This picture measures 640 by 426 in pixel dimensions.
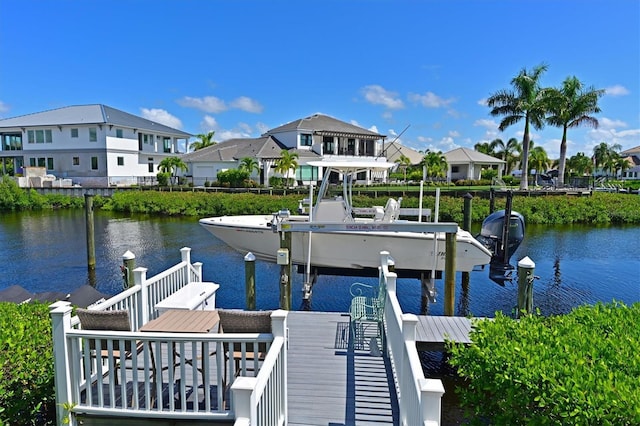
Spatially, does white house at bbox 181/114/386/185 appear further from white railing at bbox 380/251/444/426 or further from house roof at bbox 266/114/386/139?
white railing at bbox 380/251/444/426

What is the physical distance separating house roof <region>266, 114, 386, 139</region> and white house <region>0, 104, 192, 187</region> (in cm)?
1482

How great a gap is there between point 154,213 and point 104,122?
50.7 ft

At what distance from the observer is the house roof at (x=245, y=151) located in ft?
145

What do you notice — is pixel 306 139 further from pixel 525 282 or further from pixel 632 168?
pixel 632 168

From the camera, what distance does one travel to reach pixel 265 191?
1415 inches

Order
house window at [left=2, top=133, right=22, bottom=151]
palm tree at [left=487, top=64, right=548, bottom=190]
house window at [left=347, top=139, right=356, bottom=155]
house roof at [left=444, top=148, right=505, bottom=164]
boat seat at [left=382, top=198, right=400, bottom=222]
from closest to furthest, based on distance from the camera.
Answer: boat seat at [left=382, top=198, right=400, bottom=222] < palm tree at [left=487, top=64, right=548, bottom=190] < house window at [left=347, top=139, right=356, bottom=155] < house window at [left=2, top=133, right=22, bottom=151] < house roof at [left=444, top=148, right=505, bottom=164]

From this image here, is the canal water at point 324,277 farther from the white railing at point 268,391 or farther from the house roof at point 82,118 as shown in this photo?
the house roof at point 82,118

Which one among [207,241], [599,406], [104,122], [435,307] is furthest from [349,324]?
[104,122]

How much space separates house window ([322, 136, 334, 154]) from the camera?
46.6m

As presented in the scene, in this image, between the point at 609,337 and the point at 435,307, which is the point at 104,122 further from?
the point at 609,337

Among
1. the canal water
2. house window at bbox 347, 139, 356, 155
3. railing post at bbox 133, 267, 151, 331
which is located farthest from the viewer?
house window at bbox 347, 139, 356, 155

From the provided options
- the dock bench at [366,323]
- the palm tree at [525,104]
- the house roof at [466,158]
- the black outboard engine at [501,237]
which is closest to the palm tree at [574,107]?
the palm tree at [525,104]

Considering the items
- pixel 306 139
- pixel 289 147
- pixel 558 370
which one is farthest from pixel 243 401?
pixel 289 147

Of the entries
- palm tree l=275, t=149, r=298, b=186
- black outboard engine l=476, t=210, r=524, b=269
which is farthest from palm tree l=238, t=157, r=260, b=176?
black outboard engine l=476, t=210, r=524, b=269
